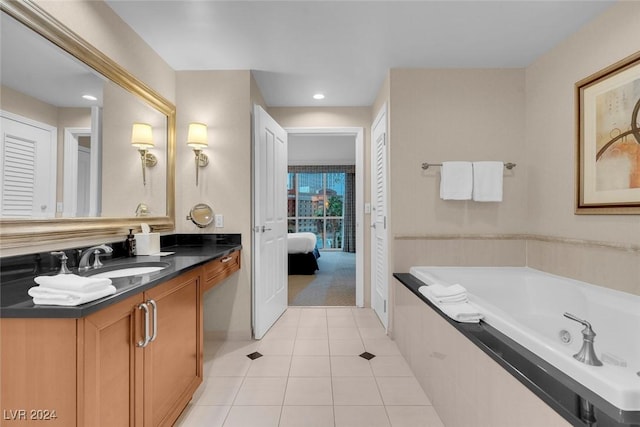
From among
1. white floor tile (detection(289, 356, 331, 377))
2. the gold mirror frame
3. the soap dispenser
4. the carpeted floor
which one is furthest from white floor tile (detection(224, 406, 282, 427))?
the carpeted floor

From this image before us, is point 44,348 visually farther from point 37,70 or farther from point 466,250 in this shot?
point 466,250

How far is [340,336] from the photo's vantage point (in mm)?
2664

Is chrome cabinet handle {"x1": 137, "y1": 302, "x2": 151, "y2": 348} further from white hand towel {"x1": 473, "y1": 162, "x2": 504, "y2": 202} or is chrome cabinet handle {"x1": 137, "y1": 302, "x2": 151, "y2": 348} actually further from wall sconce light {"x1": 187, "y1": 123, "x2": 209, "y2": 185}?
white hand towel {"x1": 473, "y1": 162, "x2": 504, "y2": 202}

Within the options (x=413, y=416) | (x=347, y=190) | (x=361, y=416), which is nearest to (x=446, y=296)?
(x=413, y=416)

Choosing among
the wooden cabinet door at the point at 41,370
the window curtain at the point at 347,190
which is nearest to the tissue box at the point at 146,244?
the wooden cabinet door at the point at 41,370

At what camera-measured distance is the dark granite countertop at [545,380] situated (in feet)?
2.46

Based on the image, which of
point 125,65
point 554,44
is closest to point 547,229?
point 554,44

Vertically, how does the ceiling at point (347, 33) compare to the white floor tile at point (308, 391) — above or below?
above

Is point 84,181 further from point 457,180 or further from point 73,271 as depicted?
point 457,180

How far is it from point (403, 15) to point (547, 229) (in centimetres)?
196

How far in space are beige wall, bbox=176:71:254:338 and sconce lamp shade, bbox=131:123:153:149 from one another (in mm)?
378

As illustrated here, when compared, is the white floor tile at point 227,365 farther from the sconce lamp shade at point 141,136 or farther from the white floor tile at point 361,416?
the sconce lamp shade at point 141,136

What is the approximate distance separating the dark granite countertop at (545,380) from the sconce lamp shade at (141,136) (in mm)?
2337

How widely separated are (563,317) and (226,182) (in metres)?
2.73
